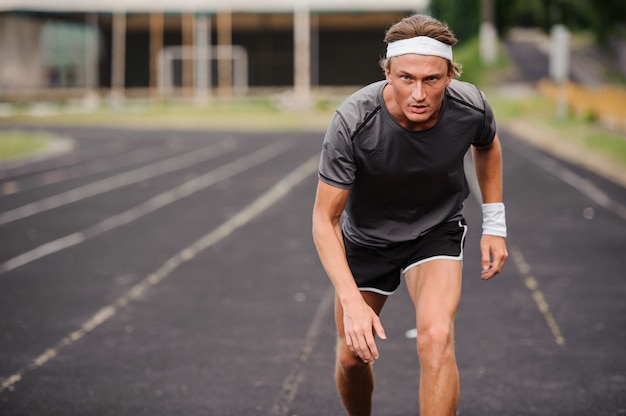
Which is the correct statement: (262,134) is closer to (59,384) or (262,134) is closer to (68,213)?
(68,213)

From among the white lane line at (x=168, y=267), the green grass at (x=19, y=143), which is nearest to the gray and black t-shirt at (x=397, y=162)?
the white lane line at (x=168, y=267)

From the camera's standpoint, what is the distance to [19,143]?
2669 cm

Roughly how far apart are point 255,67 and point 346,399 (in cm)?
5305

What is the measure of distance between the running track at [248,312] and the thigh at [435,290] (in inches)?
54.8

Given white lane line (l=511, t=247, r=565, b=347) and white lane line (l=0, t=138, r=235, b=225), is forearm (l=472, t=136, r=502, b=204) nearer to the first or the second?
white lane line (l=511, t=247, r=565, b=347)

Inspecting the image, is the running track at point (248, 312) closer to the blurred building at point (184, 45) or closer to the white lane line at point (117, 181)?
the white lane line at point (117, 181)

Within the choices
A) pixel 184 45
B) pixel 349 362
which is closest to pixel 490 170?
pixel 349 362

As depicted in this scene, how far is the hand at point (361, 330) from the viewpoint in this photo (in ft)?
12.4

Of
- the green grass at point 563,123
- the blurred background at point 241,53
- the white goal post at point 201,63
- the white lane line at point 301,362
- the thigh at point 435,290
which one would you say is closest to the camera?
the thigh at point 435,290

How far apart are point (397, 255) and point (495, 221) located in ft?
1.54

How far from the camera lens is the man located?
386 cm

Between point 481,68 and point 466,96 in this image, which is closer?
point 466,96

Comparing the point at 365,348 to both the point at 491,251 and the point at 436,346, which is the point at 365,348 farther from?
the point at 491,251

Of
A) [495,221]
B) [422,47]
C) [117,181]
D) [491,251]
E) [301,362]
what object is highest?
[422,47]
